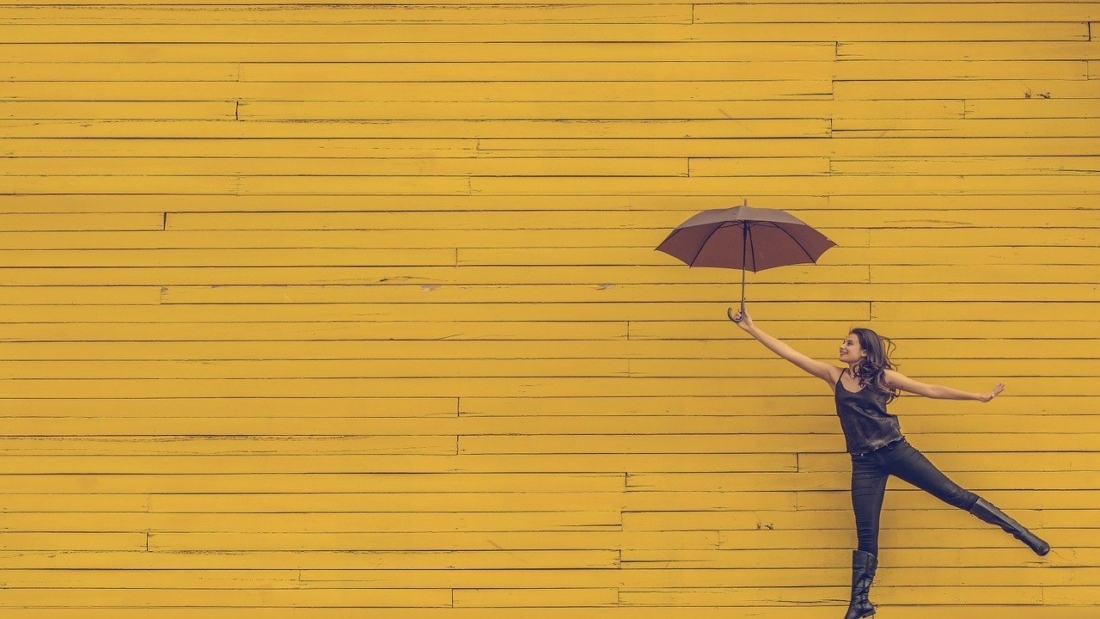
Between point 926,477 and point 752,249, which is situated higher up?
point 752,249

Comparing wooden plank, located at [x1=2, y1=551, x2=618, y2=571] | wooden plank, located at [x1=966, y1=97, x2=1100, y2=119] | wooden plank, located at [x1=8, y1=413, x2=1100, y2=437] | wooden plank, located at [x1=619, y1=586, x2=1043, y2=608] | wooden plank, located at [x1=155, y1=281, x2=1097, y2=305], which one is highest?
wooden plank, located at [x1=966, y1=97, x2=1100, y2=119]

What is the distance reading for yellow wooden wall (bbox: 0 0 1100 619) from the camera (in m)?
6.25

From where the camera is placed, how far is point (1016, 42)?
648 centimetres

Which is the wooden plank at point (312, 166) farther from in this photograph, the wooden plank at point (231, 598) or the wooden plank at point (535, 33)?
the wooden plank at point (231, 598)

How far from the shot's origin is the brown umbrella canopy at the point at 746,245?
5.88 meters

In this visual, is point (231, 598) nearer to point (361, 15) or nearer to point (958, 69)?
point (361, 15)

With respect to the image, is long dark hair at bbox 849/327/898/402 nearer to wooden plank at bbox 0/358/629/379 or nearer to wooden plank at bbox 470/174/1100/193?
wooden plank at bbox 470/174/1100/193

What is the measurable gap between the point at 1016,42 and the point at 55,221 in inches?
227

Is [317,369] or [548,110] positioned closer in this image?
[317,369]

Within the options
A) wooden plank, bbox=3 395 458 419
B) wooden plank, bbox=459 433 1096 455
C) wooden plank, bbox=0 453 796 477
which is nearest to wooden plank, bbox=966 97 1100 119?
wooden plank, bbox=459 433 1096 455

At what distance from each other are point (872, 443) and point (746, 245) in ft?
4.09

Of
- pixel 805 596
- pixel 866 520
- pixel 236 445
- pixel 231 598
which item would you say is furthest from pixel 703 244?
pixel 231 598

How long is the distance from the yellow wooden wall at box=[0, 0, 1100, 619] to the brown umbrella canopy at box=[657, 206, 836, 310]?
44cm

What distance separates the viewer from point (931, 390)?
5.76m
